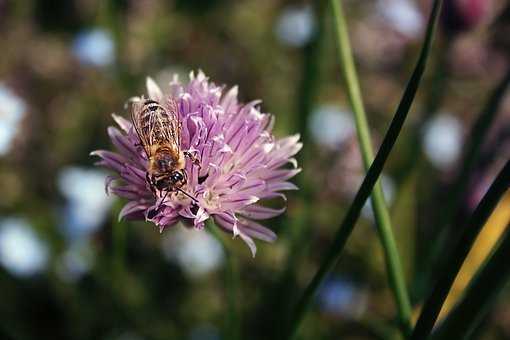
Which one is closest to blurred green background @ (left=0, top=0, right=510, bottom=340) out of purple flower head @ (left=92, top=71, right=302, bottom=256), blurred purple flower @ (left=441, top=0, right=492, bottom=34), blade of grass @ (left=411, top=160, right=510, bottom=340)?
blurred purple flower @ (left=441, top=0, right=492, bottom=34)

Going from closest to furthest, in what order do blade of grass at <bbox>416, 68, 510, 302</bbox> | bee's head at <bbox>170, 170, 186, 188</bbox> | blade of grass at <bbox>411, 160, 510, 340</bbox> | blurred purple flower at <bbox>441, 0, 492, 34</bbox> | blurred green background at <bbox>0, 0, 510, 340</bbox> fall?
blade of grass at <bbox>411, 160, 510, 340</bbox>, bee's head at <bbox>170, 170, 186, 188</bbox>, blade of grass at <bbox>416, 68, 510, 302</bbox>, blurred purple flower at <bbox>441, 0, 492, 34</bbox>, blurred green background at <bbox>0, 0, 510, 340</bbox>

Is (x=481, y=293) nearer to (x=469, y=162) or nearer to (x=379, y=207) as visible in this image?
(x=379, y=207)

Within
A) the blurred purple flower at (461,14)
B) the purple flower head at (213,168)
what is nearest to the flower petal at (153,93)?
the purple flower head at (213,168)

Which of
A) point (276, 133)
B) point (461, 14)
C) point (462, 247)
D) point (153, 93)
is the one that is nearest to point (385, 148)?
point (462, 247)

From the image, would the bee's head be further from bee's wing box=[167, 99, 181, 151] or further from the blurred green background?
the blurred green background

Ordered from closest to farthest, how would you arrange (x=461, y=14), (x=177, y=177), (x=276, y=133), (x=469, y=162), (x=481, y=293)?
(x=481, y=293) → (x=177, y=177) → (x=469, y=162) → (x=461, y=14) → (x=276, y=133)
